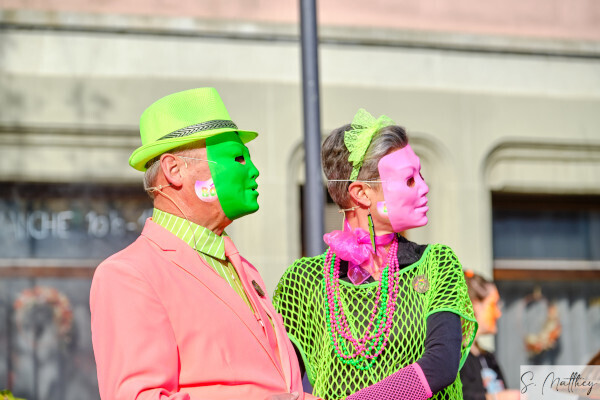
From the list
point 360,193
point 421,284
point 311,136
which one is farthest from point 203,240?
point 311,136

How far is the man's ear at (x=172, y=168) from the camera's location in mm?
2812

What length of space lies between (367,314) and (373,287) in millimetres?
84

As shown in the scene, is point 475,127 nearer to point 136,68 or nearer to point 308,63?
point 136,68

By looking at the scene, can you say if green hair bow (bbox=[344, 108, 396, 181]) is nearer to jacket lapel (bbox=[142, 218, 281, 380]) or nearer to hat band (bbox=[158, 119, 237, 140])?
hat band (bbox=[158, 119, 237, 140])

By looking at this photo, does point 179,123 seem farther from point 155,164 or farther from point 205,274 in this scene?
point 205,274

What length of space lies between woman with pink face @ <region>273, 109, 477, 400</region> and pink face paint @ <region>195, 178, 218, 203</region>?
0.44 meters

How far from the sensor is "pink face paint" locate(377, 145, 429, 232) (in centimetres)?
298

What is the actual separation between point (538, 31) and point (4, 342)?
4939mm

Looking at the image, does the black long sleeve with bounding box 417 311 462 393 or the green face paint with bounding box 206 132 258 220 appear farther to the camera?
the green face paint with bounding box 206 132 258 220

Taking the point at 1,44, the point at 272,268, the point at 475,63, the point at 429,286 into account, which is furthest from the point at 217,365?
the point at 475,63

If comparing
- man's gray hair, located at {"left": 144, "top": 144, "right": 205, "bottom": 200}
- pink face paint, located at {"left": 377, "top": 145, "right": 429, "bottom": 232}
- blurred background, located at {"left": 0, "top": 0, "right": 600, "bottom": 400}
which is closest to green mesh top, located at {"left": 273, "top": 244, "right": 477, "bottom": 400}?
pink face paint, located at {"left": 377, "top": 145, "right": 429, "bottom": 232}

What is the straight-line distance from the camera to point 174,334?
A: 2.51 meters

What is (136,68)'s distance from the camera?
7504 millimetres

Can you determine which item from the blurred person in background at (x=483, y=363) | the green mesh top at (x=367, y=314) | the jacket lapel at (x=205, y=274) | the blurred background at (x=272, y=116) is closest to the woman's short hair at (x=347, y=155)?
the green mesh top at (x=367, y=314)
